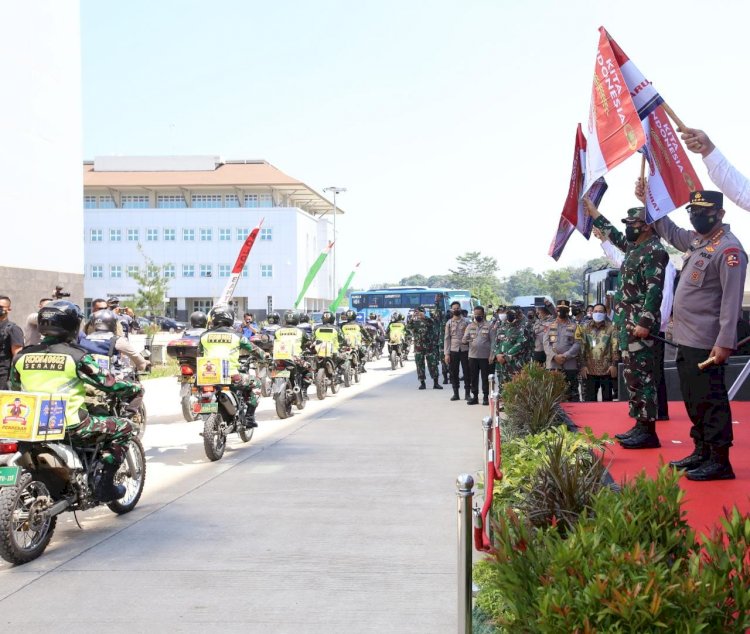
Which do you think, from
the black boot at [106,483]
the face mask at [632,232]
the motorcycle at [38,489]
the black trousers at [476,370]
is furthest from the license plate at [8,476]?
the black trousers at [476,370]

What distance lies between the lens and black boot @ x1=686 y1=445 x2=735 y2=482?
5410mm

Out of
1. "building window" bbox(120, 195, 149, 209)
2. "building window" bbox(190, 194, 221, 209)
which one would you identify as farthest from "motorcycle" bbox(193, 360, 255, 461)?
"building window" bbox(120, 195, 149, 209)

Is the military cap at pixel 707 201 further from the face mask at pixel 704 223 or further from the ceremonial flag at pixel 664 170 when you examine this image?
the ceremonial flag at pixel 664 170

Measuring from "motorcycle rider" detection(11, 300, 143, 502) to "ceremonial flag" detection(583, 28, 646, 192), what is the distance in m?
3.96

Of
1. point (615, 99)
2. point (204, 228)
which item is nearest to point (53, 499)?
point (615, 99)

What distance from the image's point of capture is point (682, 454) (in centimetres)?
656

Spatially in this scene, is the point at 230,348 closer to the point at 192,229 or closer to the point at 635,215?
the point at 635,215

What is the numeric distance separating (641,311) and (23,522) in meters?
4.46

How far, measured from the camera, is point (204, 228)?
78688 millimetres

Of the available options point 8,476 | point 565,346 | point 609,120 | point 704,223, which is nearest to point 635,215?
point 609,120

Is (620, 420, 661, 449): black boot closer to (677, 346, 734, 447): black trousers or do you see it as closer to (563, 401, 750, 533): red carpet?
(563, 401, 750, 533): red carpet

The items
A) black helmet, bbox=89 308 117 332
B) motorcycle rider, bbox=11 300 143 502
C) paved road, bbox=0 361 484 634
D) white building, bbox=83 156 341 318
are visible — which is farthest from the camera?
white building, bbox=83 156 341 318

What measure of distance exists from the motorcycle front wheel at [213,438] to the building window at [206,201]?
233 ft

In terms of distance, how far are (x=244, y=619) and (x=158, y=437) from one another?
7742mm
